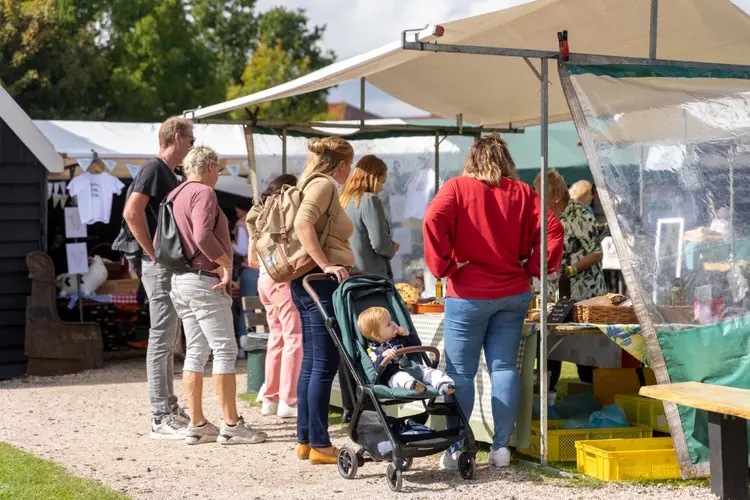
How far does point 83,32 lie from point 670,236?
22.8m

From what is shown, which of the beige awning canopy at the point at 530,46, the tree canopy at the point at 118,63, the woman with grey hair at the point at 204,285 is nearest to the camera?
the beige awning canopy at the point at 530,46

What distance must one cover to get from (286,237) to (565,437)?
1891 millimetres

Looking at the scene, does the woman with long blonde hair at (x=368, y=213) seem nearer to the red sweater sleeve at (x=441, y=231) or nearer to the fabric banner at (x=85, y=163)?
the red sweater sleeve at (x=441, y=231)

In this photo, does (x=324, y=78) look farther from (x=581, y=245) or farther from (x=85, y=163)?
(x=85, y=163)

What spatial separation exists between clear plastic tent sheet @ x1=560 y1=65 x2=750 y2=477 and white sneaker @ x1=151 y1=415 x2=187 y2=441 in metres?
3.08

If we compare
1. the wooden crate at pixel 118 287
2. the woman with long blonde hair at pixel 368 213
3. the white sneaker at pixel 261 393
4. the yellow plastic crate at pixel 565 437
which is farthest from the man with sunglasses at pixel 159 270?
the wooden crate at pixel 118 287

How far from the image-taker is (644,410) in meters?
6.38

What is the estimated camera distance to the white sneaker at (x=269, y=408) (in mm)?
7789

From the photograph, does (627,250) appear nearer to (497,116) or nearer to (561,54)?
(561,54)

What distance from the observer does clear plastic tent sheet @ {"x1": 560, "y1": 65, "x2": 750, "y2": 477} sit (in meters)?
5.41

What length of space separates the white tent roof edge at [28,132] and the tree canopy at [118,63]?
13.1m

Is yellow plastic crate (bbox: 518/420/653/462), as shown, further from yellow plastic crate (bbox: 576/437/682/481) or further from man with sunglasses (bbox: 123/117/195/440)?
man with sunglasses (bbox: 123/117/195/440)

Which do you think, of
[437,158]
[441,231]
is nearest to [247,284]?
[437,158]

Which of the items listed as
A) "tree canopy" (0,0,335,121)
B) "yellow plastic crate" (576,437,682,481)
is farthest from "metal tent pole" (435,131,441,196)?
"tree canopy" (0,0,335,121)
